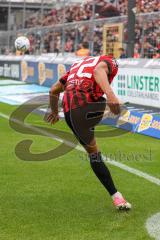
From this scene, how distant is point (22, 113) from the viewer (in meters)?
16.1

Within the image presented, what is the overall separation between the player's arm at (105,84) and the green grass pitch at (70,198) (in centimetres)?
122

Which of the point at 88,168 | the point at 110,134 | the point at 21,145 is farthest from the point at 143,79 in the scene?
the point at 88,168

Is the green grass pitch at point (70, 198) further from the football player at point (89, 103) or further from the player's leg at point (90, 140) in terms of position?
the football player at point (89, 103)

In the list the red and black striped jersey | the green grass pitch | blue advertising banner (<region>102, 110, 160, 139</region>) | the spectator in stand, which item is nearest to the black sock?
the green grass pitch

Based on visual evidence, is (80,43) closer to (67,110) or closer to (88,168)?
(88,168)

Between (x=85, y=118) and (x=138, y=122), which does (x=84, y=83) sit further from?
(x=138, y=122)

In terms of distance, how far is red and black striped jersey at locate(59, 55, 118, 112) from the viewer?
5.98 m

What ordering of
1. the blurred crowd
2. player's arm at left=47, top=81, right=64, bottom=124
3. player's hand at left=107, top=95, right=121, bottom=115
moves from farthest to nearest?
the blurred crowd
player's arm at left=47, top=81, right=64, bottom=124
player's hand at left=107, top=95, right=121, bottom=115

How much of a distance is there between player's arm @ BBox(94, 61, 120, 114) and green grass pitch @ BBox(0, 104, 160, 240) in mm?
1218

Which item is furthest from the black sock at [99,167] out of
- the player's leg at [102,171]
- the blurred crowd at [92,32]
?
the blurred crowd at [92,32]

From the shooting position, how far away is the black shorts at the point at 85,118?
20.2 feet

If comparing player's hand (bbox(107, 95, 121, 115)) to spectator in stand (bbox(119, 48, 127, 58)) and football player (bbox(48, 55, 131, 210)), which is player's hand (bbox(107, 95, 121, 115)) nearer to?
football player (bbox(48, 55, 131, 210))

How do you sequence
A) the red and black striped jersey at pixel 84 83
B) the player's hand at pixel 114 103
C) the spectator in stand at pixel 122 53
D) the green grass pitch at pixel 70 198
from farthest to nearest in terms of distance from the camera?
the spectator in stand at pixel 122 53, the red and black striped jersey at pixel 84 83, the player's hand at pixel 114 103, the green grass pitch at pixel 70 198

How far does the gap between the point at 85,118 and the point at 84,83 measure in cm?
42
